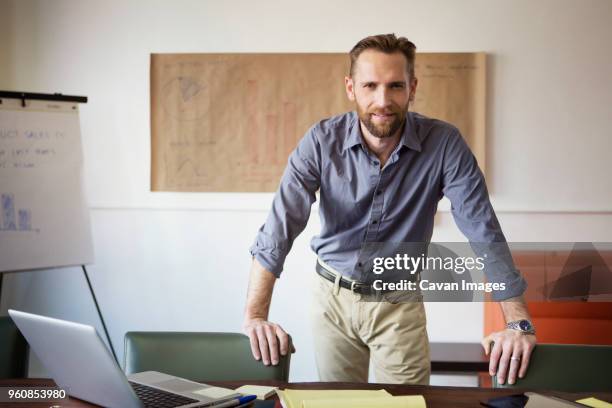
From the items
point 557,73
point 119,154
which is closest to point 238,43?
point 119,154

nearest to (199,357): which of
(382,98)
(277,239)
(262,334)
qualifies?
(262,334)

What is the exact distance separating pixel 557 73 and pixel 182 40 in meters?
2.05

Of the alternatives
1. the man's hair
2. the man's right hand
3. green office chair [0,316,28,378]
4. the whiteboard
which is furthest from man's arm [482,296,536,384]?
the whiteboard

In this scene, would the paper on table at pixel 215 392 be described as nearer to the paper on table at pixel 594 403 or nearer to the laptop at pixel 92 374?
the laptop at pixel 92 374

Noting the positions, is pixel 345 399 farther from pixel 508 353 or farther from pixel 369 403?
pixel 508 353

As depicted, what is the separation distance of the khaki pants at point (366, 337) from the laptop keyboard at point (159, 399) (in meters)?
0.85

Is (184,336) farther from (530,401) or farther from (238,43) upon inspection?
(238,43)

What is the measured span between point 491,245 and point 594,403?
Answer: 0.62 metres

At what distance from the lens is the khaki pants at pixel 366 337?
85.3 inches

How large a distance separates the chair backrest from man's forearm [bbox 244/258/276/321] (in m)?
0.07

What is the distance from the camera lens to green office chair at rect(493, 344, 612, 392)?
177 cm

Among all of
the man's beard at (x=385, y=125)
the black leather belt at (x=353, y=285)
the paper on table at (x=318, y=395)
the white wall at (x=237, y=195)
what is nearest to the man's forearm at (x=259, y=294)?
the black leather belt at (x=353, y=285)

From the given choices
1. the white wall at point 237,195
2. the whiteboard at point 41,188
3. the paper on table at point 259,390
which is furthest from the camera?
the white wall at point 237,195

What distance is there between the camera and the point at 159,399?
1.41m
